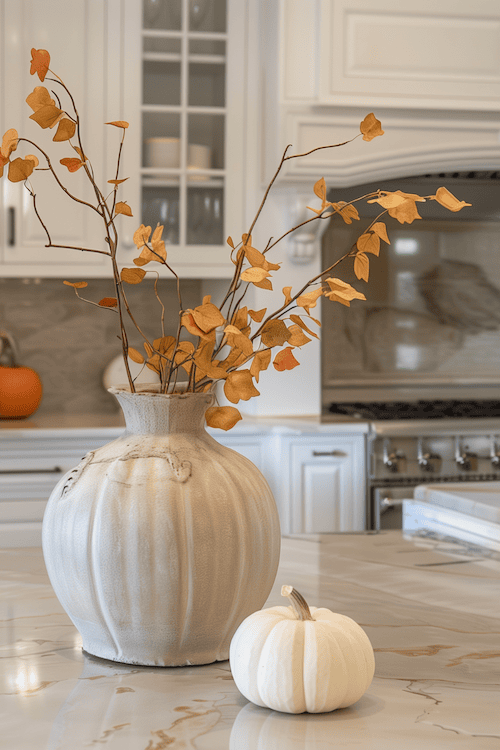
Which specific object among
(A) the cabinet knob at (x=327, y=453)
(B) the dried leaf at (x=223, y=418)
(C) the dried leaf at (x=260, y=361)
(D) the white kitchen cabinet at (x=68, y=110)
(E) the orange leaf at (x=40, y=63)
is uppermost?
(D) the white kitchen cabinet at (x=68, y=110)

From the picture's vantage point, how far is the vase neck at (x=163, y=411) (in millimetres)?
728

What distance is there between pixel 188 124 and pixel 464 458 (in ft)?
4.56

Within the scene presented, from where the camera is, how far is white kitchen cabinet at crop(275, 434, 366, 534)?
101 inches

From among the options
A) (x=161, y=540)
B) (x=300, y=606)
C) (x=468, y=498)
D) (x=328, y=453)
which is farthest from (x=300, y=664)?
(x=328, y=453)

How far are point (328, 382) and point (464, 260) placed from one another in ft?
2.40

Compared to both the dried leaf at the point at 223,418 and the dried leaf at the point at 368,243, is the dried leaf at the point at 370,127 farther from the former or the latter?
the dried leaf at the point at 223,418

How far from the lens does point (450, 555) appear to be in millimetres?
1180

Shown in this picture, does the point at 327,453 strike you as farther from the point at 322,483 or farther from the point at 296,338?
the point at 296,338

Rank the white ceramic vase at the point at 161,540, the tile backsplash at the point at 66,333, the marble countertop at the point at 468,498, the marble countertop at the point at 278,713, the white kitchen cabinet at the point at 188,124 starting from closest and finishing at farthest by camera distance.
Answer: the marble countertop at the point at 278,713
the white ceramic vase at the point at 161,540
the marble countertop at the point at 468,498
the white kitchen cabinet at the point at 188,124
the tile backsplash at the point at 66,333

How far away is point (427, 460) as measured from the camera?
258 centimetres

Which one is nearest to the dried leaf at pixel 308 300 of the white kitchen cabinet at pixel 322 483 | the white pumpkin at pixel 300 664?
the white pumpkin at pixel 300 664

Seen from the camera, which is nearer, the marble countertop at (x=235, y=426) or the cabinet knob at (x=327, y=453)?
the marble countertop at (x=235, y=426)

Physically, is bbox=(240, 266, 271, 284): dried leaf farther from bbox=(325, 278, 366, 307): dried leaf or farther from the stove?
the stove

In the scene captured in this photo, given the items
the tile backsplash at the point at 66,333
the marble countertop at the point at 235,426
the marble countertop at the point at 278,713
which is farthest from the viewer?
the tile backsplash at the point at 66,333
